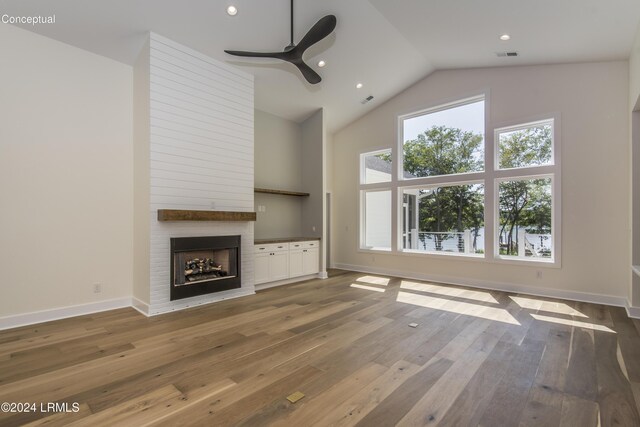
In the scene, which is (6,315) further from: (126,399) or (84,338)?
(126,399)

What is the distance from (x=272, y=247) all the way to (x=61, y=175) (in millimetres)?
3163

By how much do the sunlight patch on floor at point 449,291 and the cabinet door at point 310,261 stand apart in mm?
1763

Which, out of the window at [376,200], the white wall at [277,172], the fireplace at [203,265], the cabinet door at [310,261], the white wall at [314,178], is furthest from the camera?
the window at [376,200]

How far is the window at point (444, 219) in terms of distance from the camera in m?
5.84

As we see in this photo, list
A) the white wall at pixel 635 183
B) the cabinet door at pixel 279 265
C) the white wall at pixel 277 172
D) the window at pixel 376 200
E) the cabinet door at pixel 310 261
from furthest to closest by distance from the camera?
the window at pixel 376 200 → the white wall at pixel 277 172 → the cabinet door at pixel 310 261 → the cabinet door at pixel 279 265 → the white wall at pixel 635 183

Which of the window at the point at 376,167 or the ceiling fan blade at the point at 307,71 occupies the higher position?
the ceiling fan blade at the point at 307,71

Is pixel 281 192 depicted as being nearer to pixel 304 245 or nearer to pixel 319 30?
pixel 304 245

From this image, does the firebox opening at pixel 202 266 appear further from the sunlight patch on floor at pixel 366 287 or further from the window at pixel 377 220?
the window at pixel 377 220

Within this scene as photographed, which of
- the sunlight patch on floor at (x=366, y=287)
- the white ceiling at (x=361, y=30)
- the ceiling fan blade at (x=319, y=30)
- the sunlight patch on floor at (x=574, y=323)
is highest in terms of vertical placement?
the white ceiling at (x=361, y=30)

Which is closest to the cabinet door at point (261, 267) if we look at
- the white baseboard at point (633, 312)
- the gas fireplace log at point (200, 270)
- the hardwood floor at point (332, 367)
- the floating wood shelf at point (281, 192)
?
the gas fireplace log at point (200, 270)

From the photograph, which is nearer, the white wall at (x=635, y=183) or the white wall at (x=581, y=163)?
the white wall at (x=635, y=183)

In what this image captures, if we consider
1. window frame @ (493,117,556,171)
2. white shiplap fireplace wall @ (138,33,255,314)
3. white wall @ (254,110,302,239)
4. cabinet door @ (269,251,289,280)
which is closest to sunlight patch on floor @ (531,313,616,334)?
window frame @ (493,117,556,171)

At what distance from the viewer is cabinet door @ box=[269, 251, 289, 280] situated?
222 inches

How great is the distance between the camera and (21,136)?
11.7ft
